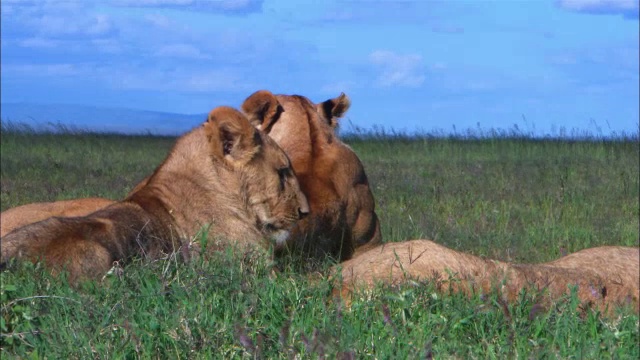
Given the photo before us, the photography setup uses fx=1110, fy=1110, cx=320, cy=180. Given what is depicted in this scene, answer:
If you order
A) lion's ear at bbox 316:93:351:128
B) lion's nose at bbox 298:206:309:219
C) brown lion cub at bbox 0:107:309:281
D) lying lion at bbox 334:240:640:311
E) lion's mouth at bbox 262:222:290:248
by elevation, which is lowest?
lying lion at bbox 334:240:640:311

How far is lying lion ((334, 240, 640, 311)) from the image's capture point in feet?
14.9

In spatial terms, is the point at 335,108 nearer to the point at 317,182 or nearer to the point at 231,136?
the point at 317,182

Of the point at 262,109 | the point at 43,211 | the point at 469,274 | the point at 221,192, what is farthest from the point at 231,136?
the point at 43,211

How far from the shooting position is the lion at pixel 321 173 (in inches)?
229

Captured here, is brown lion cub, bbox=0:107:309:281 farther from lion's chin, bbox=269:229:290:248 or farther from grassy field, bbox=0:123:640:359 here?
grassy field, bbox=0:123:640:359

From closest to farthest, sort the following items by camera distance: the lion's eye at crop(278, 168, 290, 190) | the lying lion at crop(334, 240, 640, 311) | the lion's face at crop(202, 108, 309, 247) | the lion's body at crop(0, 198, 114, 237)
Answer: the lying lion at crop(334, 240, 640, 311)
the lion's face at crop(202, 108, 309, 247)
the lion's eye at crop(278, 168, 290, 190)
the lion's body at crop(0, 198, 114, 237)

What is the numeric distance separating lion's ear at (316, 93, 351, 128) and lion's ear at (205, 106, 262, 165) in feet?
4.44

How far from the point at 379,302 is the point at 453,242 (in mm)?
3930

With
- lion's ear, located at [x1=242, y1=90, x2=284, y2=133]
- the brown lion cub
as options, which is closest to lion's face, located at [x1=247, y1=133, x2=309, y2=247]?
the brown lion cub

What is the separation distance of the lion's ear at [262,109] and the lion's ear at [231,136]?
31.5 inches

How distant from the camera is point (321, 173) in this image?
5949 mm

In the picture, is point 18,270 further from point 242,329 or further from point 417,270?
point 417,270

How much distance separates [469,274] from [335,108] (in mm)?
2060

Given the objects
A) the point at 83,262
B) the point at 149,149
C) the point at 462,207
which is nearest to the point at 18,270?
the point at 83,262
